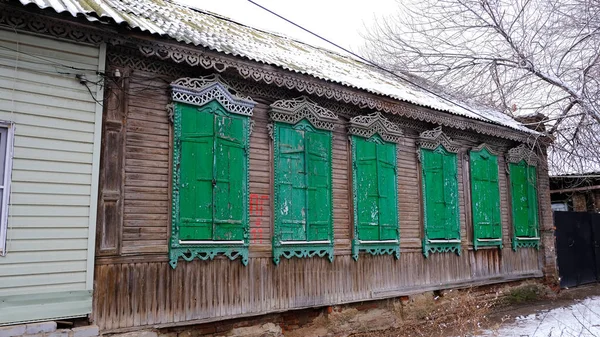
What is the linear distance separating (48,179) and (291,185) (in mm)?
3198

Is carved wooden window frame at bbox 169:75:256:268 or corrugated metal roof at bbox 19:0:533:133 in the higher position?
corrugated metal roof at bbox 19:0:533:133

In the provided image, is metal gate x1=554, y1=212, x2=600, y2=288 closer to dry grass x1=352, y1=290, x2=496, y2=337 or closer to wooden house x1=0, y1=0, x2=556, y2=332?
wooden house x1=0, y1=0, x2=556, y2=332

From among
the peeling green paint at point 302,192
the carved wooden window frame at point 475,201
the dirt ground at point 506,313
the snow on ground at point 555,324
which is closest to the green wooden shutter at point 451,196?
the carved wooden window frame at point 475,201

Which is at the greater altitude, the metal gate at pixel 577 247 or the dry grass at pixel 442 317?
the metal gate at pixel 577 247

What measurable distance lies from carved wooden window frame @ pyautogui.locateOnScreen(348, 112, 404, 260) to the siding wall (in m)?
3.98

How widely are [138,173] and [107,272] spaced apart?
3.81 ft

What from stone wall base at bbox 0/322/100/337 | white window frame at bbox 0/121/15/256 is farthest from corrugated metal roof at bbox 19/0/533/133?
stone wall base at bbox 0/322/100/337

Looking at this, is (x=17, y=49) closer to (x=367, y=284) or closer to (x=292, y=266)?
(x=292, y=266)

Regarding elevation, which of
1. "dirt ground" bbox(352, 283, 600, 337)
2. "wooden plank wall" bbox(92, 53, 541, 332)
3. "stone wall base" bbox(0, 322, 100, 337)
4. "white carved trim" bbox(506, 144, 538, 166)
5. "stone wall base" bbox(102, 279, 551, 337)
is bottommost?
"dirt ground" bbox(352, 283, 600, 337)

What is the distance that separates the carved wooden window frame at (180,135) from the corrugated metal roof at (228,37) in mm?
534

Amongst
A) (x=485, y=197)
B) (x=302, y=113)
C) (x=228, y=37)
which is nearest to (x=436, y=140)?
(x=485, y=197)

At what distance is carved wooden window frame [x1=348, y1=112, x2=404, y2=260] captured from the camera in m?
7.69

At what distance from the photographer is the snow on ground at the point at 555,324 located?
24.6ft

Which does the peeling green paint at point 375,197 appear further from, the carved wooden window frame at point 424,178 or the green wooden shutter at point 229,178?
the green wooden shutter at point 229,178
